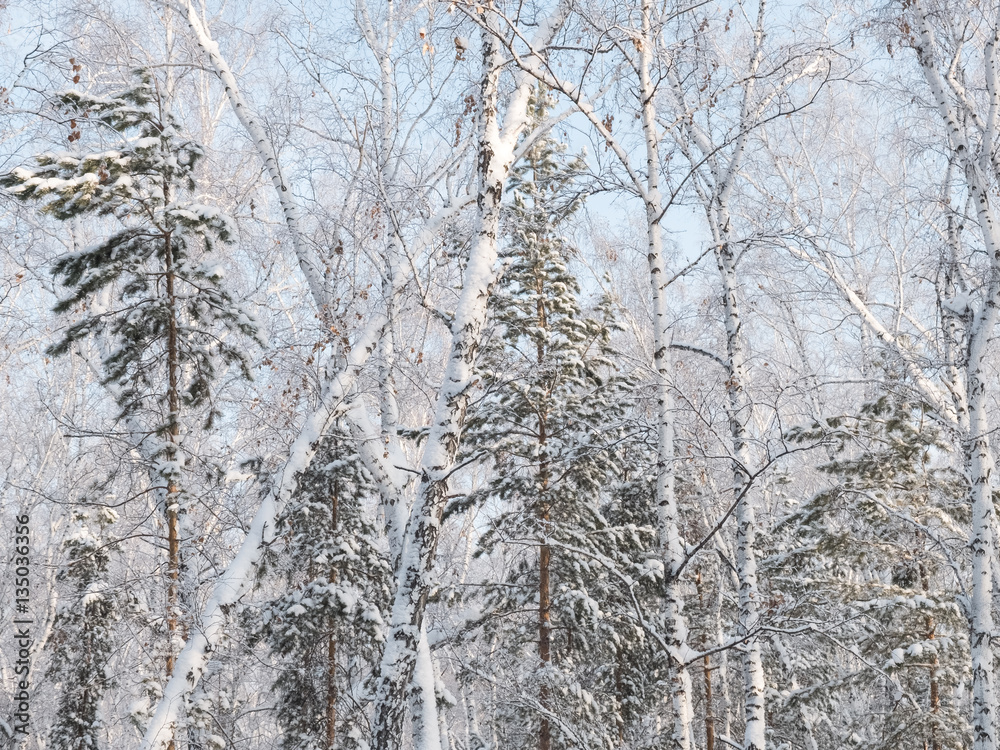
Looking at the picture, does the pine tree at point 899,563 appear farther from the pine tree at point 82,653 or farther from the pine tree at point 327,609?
the pine tree at point 82,653

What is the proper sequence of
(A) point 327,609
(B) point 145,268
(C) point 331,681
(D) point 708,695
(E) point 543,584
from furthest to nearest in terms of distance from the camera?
(D) point 708,695
(E) point 543,584
(C) point 331,681
(A) point 327,609
(B) point 145,268

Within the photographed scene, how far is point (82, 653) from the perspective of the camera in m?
11.7

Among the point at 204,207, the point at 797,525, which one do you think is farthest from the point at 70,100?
the point at 797,525

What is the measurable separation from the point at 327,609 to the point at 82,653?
4125mm

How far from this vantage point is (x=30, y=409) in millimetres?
17766

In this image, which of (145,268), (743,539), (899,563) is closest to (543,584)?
(743,539)

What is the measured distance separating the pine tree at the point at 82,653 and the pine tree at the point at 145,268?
4460 mm

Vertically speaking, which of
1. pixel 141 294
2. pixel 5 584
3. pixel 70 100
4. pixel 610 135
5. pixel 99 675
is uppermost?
pixel 70 100

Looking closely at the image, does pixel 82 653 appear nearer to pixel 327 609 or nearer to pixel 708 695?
pixel 327 609

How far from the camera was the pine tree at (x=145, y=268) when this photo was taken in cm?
714

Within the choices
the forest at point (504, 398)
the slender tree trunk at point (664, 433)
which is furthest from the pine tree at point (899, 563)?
the slender tree trunk at point (664, 433)

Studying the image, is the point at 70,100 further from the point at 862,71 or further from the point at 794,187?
the point at 794,187

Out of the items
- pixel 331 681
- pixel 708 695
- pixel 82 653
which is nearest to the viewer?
pixel 331 681

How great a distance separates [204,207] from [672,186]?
4711 millimetres
